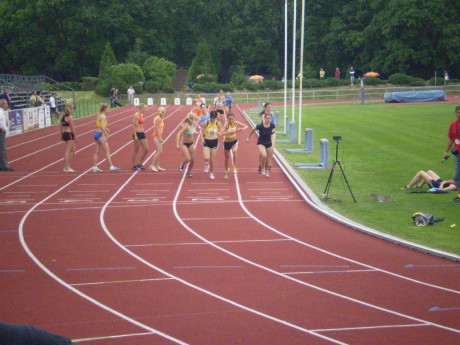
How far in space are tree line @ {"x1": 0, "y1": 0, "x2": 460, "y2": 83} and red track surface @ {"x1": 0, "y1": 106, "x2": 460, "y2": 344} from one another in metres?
59.5

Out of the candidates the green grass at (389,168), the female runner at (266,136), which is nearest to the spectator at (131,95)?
the green grass at (389,168)

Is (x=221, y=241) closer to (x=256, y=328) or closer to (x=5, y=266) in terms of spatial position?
(x=5, y=266)

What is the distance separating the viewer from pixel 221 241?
11883 millimetres

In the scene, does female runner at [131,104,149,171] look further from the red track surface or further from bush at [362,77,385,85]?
bush at [362,77,385,85]

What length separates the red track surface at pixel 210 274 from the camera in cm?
764

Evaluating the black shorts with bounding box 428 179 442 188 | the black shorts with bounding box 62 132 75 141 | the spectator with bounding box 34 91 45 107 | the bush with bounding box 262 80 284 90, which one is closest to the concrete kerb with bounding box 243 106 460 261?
the black shorts with bounding box 428 179 442 188

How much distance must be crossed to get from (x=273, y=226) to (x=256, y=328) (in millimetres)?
5584

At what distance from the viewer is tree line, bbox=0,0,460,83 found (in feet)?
236

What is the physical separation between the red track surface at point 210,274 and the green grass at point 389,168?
3.06 ft

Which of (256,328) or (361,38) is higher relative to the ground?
(361,38)

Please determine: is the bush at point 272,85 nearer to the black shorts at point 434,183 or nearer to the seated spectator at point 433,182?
the seated spectator at point 433,182

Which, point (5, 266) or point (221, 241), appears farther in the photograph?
point (221, 241)

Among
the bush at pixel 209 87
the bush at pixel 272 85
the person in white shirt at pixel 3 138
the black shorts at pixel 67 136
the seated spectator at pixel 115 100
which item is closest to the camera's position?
the person in white shirt at pixel 3 138

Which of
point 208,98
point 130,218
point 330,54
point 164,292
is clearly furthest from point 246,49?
point 164,292
